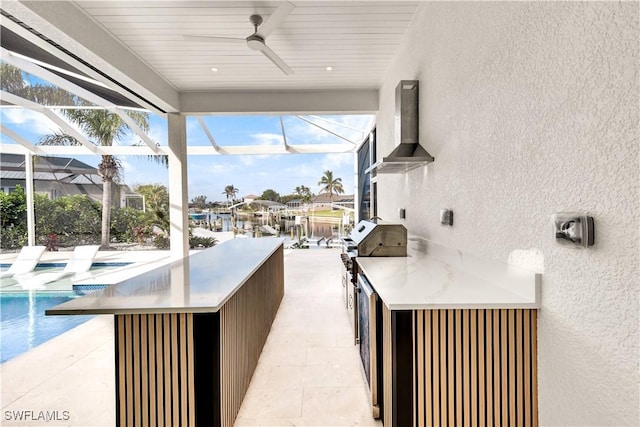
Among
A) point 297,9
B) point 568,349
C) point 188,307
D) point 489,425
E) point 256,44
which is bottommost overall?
point 489,425

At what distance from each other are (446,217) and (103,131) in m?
7.08

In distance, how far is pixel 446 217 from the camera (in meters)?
2.18

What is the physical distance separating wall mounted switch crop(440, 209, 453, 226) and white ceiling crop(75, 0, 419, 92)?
6.71 ft

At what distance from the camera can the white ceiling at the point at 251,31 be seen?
106 inches

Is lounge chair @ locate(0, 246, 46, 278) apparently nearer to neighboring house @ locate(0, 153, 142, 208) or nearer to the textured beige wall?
neighboring house @ locate(0, 153, 142, 208)

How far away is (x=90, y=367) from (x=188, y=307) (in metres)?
2.06

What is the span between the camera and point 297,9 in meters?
2.72

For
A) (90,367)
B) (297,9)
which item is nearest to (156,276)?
(90,367)

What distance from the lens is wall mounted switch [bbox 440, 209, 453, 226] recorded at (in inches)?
83.7

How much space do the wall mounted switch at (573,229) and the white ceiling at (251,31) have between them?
8.44 ft

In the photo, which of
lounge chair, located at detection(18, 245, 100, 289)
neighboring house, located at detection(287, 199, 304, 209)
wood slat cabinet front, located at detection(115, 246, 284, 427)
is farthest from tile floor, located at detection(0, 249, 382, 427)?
neighboring house, located at detection(287, 199, 304, 209)

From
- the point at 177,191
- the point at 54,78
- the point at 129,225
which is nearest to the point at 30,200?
the point at 129,225

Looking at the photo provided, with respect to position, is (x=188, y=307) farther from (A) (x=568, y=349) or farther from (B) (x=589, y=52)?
(B) (x=589, y=52)

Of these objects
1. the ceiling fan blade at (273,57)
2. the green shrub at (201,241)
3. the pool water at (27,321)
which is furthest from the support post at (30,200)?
the ceiling fan blade at (273,57)
